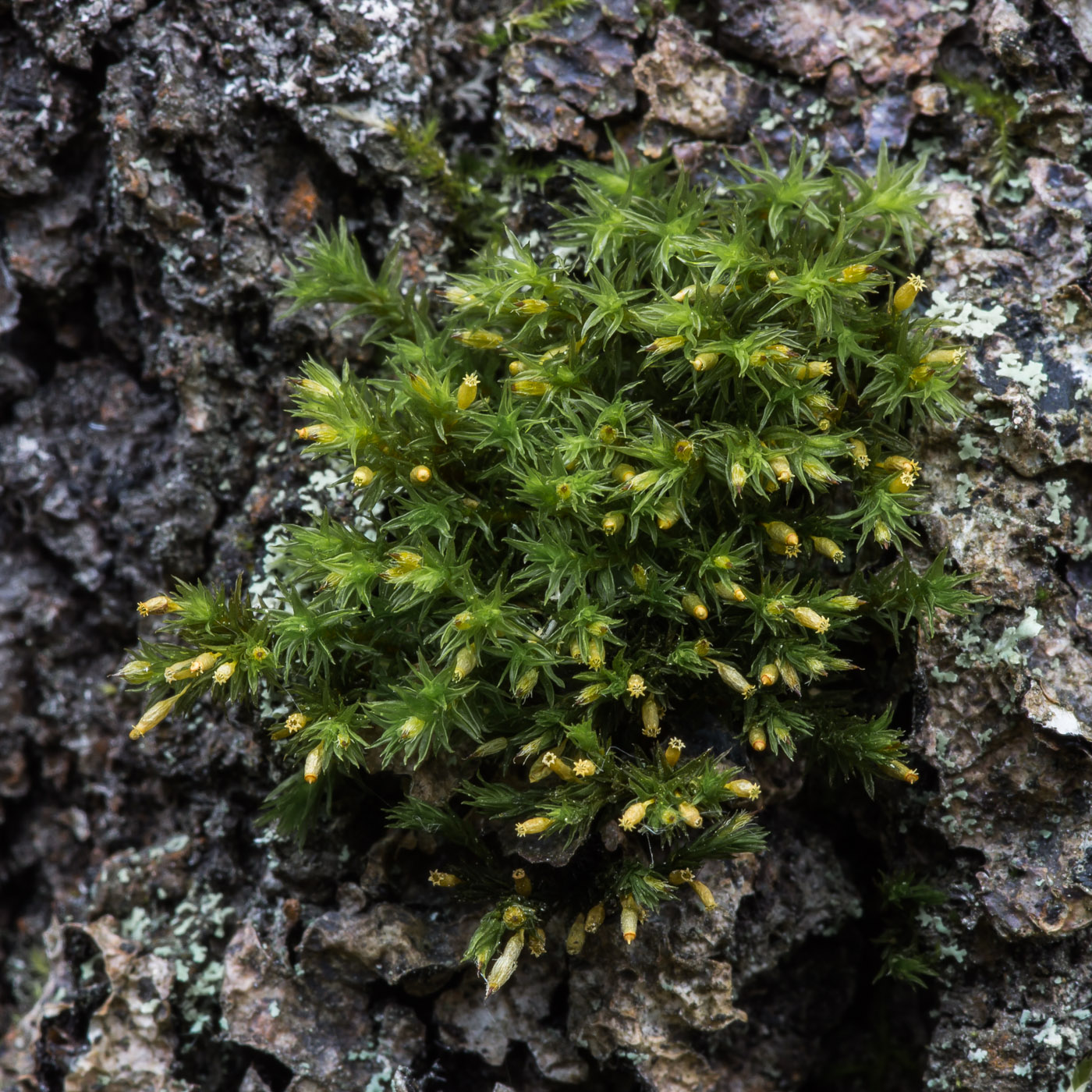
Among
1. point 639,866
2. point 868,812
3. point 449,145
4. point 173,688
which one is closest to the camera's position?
point 639,866

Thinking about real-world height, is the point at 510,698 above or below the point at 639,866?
above

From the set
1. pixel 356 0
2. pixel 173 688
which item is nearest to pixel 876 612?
pixel 173 688

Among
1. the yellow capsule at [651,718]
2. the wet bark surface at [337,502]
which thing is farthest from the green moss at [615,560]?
the wet bark surface at [337,502]

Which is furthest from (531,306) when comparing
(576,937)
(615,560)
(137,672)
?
(576,937)

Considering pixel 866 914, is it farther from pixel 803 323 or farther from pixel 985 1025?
pixel 803 323

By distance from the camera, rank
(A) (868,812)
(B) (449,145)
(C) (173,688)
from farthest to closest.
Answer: (B) (449,145) < (A) (868,812) < (C) (173,688)

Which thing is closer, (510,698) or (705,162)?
(510,698)

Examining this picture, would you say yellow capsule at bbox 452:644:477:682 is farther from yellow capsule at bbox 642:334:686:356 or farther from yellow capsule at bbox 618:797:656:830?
yellow capsule at bbox 642:334:686:356
